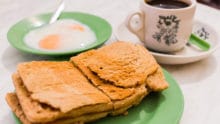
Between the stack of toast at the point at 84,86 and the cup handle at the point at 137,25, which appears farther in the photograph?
the cup handle at the point at 137,25

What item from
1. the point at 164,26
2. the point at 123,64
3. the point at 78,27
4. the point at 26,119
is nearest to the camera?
the point at 26,119

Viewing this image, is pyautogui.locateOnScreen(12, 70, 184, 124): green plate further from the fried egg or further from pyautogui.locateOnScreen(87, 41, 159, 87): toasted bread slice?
the fried egg

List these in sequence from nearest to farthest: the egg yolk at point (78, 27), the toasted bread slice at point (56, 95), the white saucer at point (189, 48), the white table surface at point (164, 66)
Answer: the toasted bread slice at point (56, 95) < the white table surface at point (164, 66) < the white saucer at point (189, 48) < the egg yolk at point (78, 27)

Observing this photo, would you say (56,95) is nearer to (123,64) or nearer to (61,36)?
(123,64)

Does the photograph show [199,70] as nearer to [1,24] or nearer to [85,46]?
[85,46]

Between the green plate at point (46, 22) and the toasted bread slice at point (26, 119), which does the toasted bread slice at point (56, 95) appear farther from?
the green plate at point (46, 22)

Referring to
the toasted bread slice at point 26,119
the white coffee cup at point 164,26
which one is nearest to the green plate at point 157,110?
the toasted bread slice at point 26,119

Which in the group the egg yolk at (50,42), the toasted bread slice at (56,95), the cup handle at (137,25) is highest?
the toasted bread slice at (56,95)

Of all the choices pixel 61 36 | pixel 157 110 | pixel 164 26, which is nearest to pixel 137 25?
pixel 164 26
